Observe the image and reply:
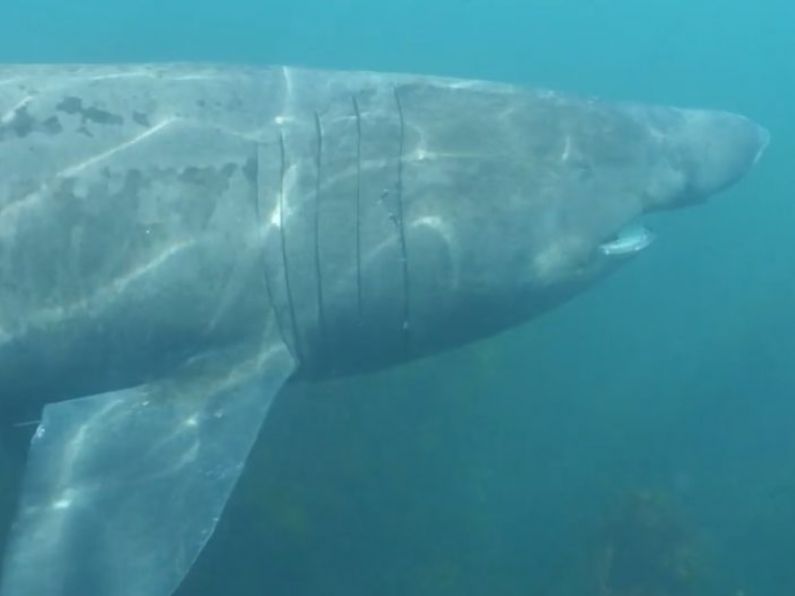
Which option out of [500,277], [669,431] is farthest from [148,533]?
[669,431]

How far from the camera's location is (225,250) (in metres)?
4.87

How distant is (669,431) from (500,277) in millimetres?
7945

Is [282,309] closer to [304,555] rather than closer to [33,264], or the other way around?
[33,264]

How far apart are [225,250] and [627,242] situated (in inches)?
93.4

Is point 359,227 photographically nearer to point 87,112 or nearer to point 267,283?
point 267,283

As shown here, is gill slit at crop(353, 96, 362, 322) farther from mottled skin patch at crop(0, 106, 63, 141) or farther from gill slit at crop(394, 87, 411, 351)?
mottled skin patch at crop(0, 106, 63, 141)

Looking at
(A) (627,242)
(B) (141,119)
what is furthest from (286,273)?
(A) (627,242)

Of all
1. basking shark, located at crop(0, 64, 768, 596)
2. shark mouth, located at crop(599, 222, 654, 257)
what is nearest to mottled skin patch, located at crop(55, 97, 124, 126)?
basking shark, located at crop(0, 64, 768, 596)

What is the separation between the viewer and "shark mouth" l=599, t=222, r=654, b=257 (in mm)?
5602

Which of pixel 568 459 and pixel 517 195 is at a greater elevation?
pixel 517 195

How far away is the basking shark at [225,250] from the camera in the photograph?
446 centimetres

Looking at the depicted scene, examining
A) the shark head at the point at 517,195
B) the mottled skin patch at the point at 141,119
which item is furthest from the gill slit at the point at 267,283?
the shark head at the point at 517,195

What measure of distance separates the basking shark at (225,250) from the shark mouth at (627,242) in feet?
0.05

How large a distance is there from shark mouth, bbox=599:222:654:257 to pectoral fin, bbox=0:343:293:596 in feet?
6.61
